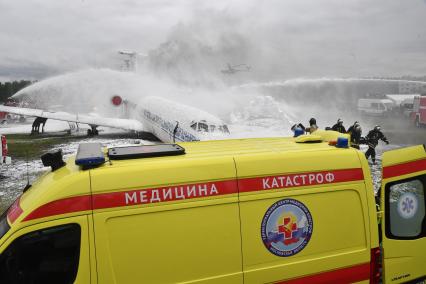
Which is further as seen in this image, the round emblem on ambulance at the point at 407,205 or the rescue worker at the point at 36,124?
the rescue worker at the point at 36,124

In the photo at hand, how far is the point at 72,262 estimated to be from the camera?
302 cm

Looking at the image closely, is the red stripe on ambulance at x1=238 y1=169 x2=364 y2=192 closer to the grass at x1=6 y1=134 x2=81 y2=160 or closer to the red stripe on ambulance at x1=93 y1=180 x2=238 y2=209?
the red stripe on ambulance at x1=93 y1=180 x2=238 y2=209

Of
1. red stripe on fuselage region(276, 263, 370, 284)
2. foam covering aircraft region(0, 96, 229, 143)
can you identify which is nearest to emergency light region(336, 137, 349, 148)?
red stripe on fuselage region(276, 263, 370, 284)

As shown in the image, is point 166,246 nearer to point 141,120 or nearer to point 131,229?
point 131,229

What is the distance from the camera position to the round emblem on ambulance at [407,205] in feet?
13.6

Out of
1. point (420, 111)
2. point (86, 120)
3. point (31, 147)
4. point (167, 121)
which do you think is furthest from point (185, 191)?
point (420, 111)

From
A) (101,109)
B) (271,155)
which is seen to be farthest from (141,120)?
(271,155)

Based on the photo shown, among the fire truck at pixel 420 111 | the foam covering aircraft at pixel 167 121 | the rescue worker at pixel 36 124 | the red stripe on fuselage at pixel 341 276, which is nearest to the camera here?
the red stripe on fuselage at pixel 341 276

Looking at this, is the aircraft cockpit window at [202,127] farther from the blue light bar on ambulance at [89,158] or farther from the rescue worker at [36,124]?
the rescue worker at [36,124]

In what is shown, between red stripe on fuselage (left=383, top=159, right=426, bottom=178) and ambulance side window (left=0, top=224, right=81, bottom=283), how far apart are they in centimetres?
313

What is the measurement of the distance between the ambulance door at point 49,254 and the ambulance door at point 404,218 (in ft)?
9.78

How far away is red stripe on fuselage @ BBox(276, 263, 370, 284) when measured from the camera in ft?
11.8

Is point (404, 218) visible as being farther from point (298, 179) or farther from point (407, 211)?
point (298, 179)

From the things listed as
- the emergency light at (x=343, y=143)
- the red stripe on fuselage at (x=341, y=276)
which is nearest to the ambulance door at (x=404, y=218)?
the red stripe on fuselage at (x=341, y=276)
